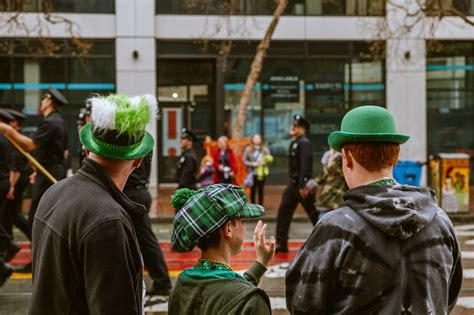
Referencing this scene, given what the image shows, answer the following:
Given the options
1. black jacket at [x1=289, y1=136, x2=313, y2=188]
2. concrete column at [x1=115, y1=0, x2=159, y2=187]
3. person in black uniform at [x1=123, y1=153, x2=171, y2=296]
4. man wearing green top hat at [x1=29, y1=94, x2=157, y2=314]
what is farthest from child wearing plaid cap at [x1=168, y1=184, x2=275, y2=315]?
concrete column at [x1=115, y1=0, x2=159, y2=187]

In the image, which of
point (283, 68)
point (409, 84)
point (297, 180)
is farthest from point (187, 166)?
point (409, 84)

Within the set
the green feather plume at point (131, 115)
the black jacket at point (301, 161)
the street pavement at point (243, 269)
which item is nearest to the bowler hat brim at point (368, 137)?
the green feather plume at point (131, 115)

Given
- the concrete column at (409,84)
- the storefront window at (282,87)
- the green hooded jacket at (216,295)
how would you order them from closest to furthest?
the green hooded jacket at (216,295) → the storefront window at (282,87) → the concrete column at (409,84)

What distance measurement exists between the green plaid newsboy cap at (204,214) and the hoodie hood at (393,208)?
0.48 meters

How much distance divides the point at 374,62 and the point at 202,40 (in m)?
5.59

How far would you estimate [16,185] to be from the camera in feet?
34.0

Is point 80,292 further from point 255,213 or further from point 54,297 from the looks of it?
point 255,213

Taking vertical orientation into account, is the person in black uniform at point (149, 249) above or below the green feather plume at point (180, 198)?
below

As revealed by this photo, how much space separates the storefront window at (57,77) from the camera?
22.1 meters

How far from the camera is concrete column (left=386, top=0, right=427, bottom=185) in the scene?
23.6 metres

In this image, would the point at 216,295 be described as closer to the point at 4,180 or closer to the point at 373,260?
the point at 373,260

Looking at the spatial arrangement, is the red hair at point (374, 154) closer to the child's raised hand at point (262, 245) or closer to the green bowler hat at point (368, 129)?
the green bowler hat at point (368, 129)

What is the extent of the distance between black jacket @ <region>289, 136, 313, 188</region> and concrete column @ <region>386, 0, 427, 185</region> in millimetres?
13458

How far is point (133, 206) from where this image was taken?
2896 millimetres
